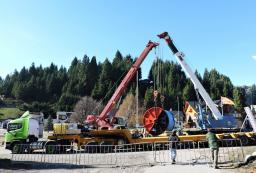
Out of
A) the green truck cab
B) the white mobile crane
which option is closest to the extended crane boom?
the white mobile crane

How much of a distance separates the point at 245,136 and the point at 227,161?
7595 mm

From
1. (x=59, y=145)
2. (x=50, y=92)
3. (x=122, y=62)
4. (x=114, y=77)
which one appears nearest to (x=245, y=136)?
(x=59, y=145)

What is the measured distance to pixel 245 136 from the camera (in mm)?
22938

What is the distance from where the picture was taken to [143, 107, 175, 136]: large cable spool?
24.9 meters

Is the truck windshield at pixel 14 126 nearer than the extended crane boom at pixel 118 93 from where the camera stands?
Yes

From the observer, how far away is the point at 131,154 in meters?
21.4

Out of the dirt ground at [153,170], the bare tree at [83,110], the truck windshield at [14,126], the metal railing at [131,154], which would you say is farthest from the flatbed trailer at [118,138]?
the bare tree at [83,110]

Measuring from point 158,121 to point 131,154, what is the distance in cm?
465

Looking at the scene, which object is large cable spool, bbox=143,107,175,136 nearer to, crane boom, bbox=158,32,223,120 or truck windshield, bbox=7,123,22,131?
crane boom, bbox=158,32,223,120

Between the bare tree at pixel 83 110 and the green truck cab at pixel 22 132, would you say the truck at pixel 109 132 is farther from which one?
the bare tree at pixel 83 110

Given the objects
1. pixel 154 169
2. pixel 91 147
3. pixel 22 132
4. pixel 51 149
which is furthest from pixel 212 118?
pixel 22 132

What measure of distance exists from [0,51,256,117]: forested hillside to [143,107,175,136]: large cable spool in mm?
57260

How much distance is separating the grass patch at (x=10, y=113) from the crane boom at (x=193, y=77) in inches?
3176

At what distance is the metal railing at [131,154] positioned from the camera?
17.2 m
